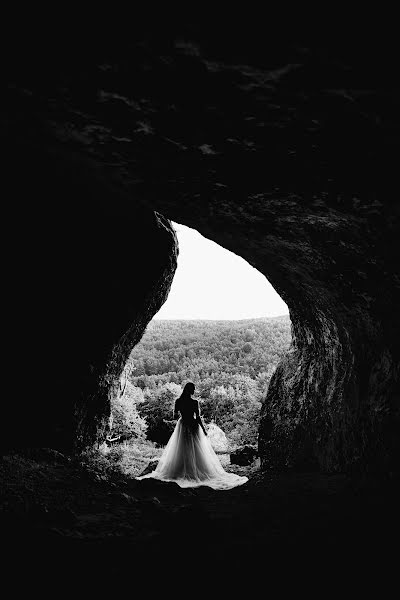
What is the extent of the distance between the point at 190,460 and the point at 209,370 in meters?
16.1

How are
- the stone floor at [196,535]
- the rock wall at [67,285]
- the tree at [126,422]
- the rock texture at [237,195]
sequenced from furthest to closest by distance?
the tree at [126,422] < the rock wall at [67,285] < the stone floor at [196,535] < the rock texture at [237,195]

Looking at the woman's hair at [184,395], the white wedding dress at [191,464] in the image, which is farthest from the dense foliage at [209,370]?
the white wedding dress at [191,464]

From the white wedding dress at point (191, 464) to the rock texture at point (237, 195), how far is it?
1.25m

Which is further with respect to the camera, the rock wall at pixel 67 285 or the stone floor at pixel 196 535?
the rock wall at pixel 67 285

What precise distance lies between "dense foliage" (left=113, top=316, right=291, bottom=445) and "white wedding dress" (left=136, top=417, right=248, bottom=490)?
383 centimetres

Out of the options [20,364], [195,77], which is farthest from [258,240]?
[20,364]

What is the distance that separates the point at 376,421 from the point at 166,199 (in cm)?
425

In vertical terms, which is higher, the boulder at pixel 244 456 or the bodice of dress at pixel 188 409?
the bodice of dress at pixel 188 409

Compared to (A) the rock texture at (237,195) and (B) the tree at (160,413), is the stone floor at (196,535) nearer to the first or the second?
(A) the rock texture at (237,195)

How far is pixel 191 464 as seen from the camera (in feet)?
28.2

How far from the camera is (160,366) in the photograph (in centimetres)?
2614

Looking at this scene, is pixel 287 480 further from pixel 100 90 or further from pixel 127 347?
pixel 100 90

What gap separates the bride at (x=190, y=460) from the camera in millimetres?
8336

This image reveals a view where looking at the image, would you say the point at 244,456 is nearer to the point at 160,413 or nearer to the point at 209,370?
the point at 160,413
